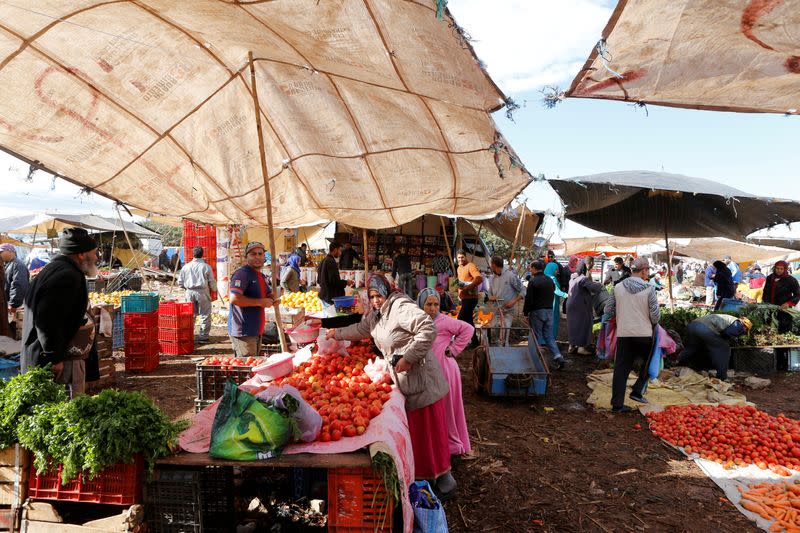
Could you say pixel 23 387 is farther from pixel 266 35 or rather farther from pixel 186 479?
pixel 266 35

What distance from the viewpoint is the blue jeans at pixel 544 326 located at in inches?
361

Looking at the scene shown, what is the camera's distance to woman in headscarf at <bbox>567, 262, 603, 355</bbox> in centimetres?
1003

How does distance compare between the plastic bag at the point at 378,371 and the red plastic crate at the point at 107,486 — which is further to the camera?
the plastic bag at the point at 378,371

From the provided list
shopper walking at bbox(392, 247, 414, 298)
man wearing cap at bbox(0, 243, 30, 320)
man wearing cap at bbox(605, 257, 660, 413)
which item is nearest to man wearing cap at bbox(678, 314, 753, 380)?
man wearing cap at bbox(605, 257, 660, 413)

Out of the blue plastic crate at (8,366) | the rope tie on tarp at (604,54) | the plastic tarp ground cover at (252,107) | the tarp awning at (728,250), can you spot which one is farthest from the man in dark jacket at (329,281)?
the tarp awning at (728,250)

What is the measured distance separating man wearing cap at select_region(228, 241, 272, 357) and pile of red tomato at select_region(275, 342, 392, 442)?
1464 mm

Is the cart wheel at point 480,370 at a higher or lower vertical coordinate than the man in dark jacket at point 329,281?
lower

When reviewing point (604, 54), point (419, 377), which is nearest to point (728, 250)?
point (419, 377)

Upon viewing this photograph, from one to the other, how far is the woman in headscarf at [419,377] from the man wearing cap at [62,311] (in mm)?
2561

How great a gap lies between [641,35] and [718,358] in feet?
26.4

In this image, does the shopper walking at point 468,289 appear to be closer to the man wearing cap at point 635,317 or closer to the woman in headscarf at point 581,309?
the woman in headscarf at point 581,309

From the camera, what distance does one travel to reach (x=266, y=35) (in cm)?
349

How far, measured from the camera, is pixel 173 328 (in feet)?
31.4

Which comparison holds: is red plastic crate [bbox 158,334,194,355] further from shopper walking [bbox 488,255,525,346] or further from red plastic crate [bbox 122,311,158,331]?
shopper walking [bbox 488,255,525,346]
